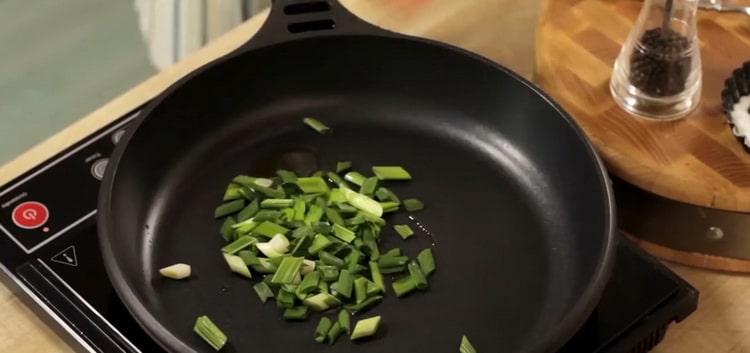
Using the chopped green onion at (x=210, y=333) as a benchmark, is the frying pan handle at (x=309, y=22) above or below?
above

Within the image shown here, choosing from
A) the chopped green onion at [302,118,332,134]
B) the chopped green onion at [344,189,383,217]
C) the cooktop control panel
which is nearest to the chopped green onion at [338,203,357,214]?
the chopped green onion at [344,189,383,217]

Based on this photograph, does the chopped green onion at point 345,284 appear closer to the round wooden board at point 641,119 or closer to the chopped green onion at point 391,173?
the chopped green onion at point 391,173

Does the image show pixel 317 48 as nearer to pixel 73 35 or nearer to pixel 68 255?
pixel 68 255

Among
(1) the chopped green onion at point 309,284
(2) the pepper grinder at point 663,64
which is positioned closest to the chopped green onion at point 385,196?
(1) the chopped green onion at point 309,284

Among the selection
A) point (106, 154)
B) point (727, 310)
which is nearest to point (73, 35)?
point (106, 154)

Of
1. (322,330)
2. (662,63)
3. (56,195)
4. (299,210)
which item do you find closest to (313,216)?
(299,210)

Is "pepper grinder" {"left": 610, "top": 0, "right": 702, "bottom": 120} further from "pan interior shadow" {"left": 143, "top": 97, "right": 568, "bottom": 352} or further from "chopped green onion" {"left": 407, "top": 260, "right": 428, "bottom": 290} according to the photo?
"chopped green onion" {"left": 407, "top": 260, "right": 428, "bottom": 290}
